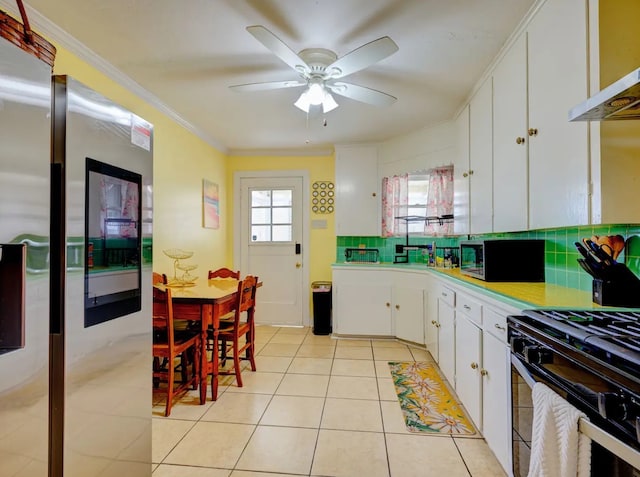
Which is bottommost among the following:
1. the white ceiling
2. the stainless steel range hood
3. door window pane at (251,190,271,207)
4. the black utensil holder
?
the black utensil holder

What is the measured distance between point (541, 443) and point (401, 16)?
2.03 m

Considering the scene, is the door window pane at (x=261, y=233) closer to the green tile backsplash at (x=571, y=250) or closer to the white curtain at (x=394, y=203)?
the white curtain at (x=394, y=203)

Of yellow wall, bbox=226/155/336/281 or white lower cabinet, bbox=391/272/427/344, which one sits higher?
yellow wall, bbox=226/155/336/281

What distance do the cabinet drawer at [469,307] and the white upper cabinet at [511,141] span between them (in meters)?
0.52

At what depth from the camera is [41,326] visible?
906mm

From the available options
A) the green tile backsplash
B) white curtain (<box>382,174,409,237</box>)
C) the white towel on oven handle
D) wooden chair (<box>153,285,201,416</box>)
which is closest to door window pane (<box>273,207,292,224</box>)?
white curtain (<box>382,174,409,237</box>)

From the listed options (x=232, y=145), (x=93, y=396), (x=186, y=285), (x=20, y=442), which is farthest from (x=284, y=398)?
(x=232, y=145)

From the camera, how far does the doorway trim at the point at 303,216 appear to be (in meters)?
4.57

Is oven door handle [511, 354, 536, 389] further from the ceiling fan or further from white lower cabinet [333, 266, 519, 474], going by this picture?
the ceiling fan

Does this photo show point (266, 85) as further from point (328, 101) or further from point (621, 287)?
point (621, 287)

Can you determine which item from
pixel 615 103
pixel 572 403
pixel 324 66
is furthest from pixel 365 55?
pixel 572 403

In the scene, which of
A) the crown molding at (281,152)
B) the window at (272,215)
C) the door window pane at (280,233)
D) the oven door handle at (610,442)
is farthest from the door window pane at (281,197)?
the oven door handle at (610,442)

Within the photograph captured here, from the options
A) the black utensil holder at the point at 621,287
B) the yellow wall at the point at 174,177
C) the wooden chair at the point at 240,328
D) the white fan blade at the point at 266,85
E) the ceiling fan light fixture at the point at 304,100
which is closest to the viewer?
the black utensil holder at the point at 621,287

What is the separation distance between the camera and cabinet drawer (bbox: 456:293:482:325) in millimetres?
1906
